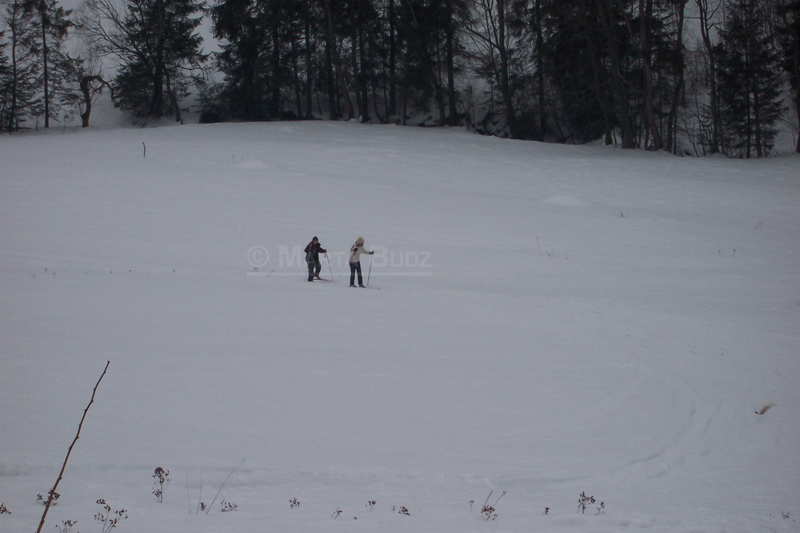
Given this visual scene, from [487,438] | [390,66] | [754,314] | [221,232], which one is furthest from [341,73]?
[487,438]

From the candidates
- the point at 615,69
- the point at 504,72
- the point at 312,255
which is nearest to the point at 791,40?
the point at 615,69

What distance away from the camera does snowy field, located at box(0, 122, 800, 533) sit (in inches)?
223

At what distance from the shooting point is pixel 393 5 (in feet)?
140

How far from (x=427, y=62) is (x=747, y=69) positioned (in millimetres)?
22367

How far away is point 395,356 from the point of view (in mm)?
10031

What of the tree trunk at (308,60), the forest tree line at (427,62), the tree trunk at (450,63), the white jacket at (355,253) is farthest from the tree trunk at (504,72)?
the white jacket at (355,253)

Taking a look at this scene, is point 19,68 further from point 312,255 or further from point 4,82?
point 312,255

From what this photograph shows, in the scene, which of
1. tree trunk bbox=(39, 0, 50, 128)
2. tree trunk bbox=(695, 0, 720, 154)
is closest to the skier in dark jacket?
tree trunk bbox=(695, 0, 720, 154)

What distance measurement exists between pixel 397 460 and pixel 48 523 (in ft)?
11.4

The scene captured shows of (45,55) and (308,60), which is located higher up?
(45,55)

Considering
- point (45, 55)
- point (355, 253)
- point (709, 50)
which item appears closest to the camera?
point (355, 253)

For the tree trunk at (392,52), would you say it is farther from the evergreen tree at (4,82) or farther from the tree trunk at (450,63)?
the evergreen tree at (4,82)

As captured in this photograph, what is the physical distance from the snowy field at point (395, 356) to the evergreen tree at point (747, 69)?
1752 cm

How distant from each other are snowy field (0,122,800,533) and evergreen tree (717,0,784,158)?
17.5 m
